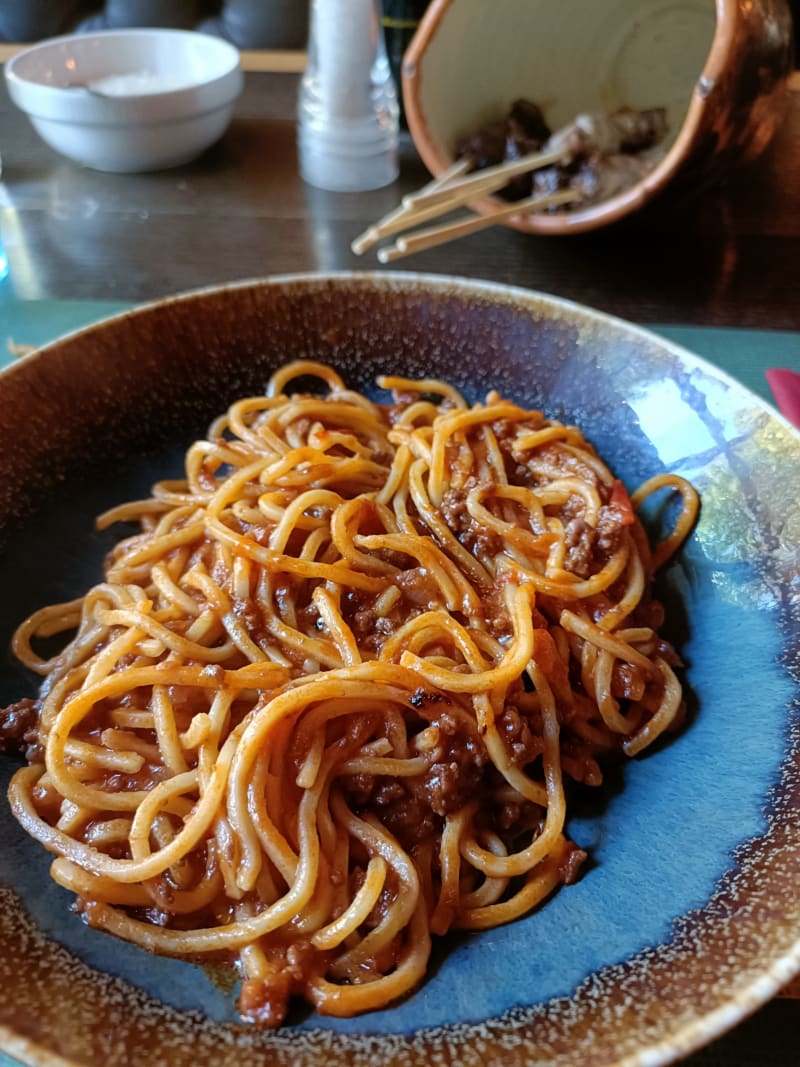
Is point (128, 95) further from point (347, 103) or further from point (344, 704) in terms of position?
point (344, 704)

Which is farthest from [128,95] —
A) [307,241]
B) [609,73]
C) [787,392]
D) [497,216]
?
[787,392]

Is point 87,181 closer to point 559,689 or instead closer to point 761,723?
point 559,689

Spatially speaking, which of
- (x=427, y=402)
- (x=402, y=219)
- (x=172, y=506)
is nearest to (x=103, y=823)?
(x=172, y=506)

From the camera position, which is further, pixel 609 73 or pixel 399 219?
pixel 609 73

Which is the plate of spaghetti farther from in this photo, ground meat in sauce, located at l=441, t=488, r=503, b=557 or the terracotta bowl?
the terracotta bowl

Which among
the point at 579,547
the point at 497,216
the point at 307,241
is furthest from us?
the point at 307,241

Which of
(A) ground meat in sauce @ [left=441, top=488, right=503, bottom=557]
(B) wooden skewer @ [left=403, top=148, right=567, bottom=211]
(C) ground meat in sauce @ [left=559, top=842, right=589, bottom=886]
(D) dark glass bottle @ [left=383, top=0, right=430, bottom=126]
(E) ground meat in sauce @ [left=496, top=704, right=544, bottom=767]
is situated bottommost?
(C) ground meat in sauce @ [left=559, top=842, right=589, bottom=886]

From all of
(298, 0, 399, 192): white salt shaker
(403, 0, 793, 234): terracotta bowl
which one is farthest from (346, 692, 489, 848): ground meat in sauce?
(298, 0, 399, 192): white salt shaker
